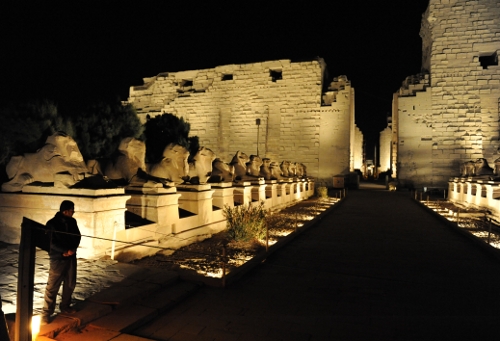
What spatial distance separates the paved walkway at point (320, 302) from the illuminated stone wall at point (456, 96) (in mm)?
17752

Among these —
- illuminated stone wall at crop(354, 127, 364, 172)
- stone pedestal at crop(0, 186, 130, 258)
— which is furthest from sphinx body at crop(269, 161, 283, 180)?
illuminated stone wall at crop(354, 127, 364, 172)

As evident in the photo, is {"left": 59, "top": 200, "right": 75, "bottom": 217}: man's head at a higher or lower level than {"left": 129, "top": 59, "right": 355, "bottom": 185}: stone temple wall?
lower

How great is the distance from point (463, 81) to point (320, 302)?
22.3 m

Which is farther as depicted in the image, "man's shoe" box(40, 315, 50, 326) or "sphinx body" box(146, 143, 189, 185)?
"sphinx body" box(146, 143, 189, 185)

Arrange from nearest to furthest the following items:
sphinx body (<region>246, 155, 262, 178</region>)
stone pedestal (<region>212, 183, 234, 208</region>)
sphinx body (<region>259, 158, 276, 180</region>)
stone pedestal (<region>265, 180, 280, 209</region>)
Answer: stone pedestal (<region>212, 183, 234, 208</region>)
sphinx body (<region>246, 155, 262, 178</region>)
stone pedestal (<region>265, 180, 280, 209</region>)
sphinx body (<region>259, 158, 276, 180</region>)

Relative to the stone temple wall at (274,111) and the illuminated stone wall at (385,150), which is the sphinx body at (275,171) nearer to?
the stone temple wall at (274,111)

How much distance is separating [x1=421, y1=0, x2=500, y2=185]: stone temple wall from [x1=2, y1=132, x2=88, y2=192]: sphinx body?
70.8 ft

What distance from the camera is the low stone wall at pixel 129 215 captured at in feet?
15.9

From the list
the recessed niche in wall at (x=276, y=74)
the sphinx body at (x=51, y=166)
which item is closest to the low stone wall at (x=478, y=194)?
the sphinx body at (x=51, y=166)

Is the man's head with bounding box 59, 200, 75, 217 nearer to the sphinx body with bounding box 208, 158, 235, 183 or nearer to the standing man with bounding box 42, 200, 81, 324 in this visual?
the standing man with bounding box 42, 200, 81, 324

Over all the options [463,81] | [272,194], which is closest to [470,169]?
[272,194]

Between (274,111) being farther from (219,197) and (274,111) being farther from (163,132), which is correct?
(219,197)

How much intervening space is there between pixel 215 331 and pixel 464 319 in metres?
2.21

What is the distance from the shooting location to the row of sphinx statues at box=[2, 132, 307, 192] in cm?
524
